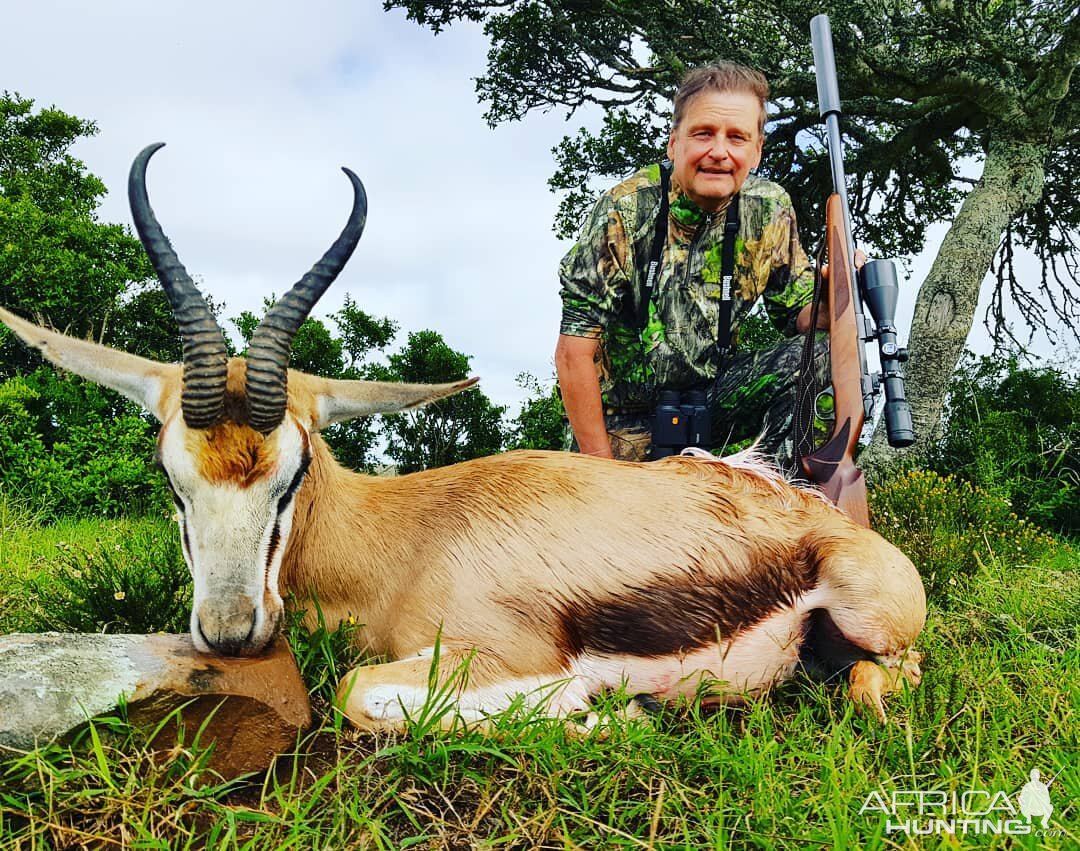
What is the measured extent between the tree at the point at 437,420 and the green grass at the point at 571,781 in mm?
9599

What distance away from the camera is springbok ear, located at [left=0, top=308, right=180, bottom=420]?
3.06 metres

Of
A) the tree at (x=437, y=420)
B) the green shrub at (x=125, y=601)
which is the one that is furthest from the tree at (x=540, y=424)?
the green shrub at (x=125, y=601)

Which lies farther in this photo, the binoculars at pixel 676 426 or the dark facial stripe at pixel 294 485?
the binoculars at pixel 676 426

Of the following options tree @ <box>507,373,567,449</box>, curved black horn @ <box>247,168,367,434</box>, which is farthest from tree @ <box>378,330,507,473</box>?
curved black horn @ <box>247,168,367,434</box>

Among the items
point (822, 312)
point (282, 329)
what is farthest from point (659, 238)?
point (282, 329)

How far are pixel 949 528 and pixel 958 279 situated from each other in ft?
19.5

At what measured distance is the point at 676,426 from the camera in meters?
5.26

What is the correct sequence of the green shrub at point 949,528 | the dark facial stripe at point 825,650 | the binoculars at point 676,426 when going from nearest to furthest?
1. the dark facial stripe at point 825,650
2. the binoculars at point 676,426
3. the green shrub at point 949,528

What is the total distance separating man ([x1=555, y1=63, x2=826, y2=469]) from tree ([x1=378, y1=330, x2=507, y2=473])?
7.27 meters

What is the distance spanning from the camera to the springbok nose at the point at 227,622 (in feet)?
8.23

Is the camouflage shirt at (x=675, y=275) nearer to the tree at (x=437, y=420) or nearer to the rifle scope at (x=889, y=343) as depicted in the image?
the rifle scope at (x=889, y=343)

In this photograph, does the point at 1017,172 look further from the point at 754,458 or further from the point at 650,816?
the point at 650,816

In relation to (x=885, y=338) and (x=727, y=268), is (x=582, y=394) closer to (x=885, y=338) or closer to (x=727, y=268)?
(x=727, y=268)

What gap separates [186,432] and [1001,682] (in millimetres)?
3410
